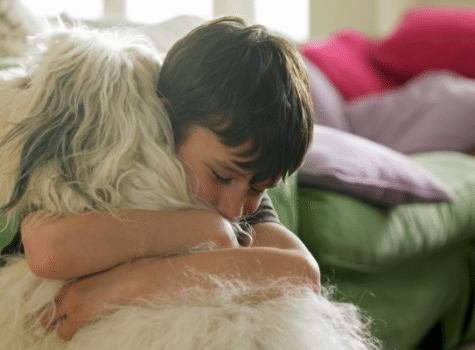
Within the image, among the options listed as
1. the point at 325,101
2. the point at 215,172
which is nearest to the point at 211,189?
the point at 215,172

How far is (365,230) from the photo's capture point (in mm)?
886

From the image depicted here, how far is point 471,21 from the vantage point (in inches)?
78.0

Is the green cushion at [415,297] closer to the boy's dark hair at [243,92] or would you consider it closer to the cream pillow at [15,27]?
the boy's dark hair at [243,92]

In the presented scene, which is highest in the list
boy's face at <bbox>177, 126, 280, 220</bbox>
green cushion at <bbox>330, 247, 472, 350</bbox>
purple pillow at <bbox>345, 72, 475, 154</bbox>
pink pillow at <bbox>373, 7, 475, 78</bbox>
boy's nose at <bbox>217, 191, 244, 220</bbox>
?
boy's face at <bbox>177, 126, 280, 220</bbox>

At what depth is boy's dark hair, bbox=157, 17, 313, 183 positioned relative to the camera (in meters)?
0.53

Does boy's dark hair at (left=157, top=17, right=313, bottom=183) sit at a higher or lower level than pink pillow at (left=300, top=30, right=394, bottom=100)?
higher

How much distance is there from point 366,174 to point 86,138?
0.62m

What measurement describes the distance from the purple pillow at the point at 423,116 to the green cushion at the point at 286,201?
947 millimetres

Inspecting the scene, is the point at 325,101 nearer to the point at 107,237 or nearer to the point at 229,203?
the point at 229,203

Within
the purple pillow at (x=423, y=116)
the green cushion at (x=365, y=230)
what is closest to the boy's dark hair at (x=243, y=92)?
the green cushion at (x=365, y=230)

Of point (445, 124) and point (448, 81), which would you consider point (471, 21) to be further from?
point (445, 124)

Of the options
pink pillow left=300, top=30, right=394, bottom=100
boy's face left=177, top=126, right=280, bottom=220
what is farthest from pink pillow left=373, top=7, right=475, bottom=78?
boy's face left=177, top=126, right=280, bottom=220

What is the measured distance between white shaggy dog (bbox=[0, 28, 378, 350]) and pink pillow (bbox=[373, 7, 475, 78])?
172 centimetres

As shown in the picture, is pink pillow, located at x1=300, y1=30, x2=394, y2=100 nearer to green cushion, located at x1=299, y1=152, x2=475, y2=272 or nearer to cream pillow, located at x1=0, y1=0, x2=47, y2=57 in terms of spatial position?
green cushion, located at x1=299, y1=152, x2=475, y2=272
